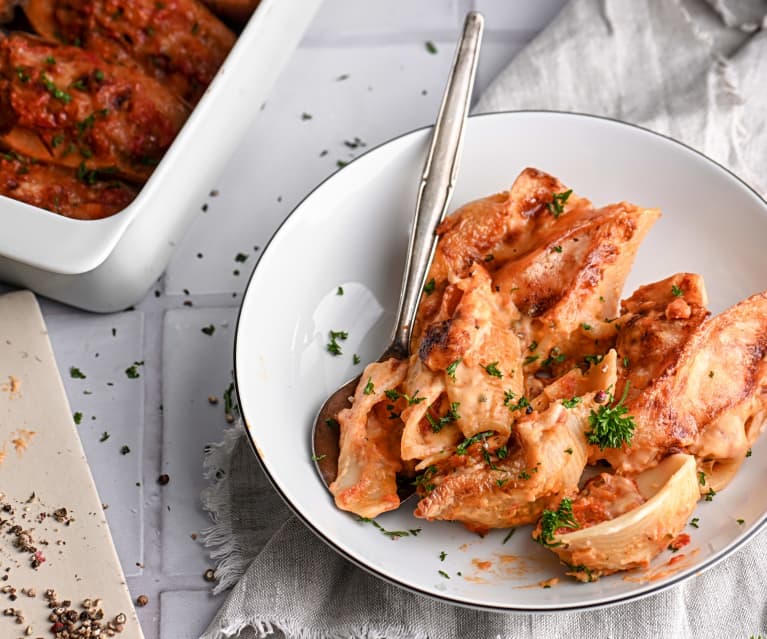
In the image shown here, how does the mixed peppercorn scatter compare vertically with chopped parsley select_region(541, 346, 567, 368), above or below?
below

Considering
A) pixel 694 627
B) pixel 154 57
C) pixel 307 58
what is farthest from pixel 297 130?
pixel 694 627

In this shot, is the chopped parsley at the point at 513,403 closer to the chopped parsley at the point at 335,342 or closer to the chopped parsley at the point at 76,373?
the chopped parsley at the point at 335,342

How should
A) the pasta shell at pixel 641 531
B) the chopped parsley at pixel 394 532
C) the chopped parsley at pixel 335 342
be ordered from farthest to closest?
1. the chopped parsley at pixel 335 342
2. the chopped parsley at pixel 394 532
3. the pasta shell at pixel 641 531

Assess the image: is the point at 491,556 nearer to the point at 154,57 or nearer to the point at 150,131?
the point at 150,131

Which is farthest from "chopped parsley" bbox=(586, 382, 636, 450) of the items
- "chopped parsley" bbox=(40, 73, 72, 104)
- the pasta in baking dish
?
"chopped parsley" bbox=(40, 73, 72, 104)

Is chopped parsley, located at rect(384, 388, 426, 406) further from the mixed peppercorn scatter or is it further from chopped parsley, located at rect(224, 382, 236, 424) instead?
the mixed peppercorn scatter

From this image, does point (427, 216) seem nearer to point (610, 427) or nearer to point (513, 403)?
point (513, 403)

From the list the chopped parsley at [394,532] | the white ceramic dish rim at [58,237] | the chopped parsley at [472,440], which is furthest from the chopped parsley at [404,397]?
the white ceramic dish rim at [58,237]
